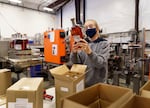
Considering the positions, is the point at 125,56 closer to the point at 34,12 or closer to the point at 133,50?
the point at 133,50

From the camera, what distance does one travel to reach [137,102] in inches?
30.7

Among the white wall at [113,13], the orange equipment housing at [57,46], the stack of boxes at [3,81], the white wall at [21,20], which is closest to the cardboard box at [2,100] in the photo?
the stack of boxes at [3,81]

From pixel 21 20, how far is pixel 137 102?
7.07 m

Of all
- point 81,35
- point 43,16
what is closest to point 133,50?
point 81,35

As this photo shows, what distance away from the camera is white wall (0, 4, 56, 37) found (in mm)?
6402

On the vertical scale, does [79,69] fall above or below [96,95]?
above

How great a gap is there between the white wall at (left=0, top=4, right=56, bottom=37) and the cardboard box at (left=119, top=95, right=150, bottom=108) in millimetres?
6662

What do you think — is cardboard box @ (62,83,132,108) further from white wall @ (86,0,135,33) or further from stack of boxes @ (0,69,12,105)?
white wall @ (86,0,135,33)

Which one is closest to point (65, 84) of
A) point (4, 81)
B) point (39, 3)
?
point (4, 81)

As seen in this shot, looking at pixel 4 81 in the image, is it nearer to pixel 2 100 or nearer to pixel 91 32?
pixel 2 100

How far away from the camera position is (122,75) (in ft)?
15.1

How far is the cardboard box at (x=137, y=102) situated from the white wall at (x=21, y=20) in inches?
262

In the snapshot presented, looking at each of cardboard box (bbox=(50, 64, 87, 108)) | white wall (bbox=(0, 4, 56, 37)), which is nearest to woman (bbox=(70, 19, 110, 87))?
cardboard box (bbox=(50, 64, 87, 108))

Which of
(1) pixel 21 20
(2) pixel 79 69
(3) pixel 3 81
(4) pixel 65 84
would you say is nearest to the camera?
(4) pixel 65 84
